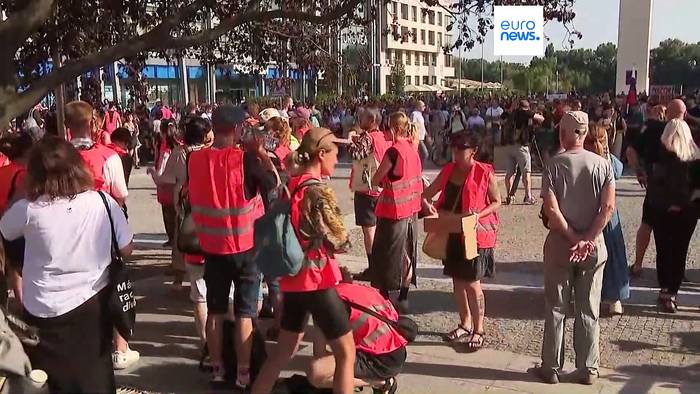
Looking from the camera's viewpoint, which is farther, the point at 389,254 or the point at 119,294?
the point at 389,254

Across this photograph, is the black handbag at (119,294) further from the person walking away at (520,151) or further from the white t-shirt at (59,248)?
the person walking away at (520,151)

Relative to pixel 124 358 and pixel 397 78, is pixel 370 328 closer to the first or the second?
pixel 124 358

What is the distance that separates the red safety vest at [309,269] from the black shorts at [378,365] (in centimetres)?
66

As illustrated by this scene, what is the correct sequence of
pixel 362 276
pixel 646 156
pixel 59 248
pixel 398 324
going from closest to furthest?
pixel 59 248, pixel 398 324, pixel 646 156, pixel 362 276

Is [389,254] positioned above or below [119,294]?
below

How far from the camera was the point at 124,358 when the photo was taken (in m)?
5.24

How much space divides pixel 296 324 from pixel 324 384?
1.60ft

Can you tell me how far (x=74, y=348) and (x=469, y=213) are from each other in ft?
10.2

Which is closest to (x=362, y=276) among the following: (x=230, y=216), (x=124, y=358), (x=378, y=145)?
(x=378, y=145)

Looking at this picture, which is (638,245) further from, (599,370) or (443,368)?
(443,368)

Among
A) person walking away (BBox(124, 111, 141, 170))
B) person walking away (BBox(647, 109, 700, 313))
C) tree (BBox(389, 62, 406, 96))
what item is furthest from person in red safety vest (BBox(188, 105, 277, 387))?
tree (BBox(389, 62, 406, 96))

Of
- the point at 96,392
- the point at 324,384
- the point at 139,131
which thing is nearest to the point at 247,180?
the point at 324,384

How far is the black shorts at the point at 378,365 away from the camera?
4422mm

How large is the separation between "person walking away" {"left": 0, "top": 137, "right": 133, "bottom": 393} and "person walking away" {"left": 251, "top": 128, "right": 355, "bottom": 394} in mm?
1033
